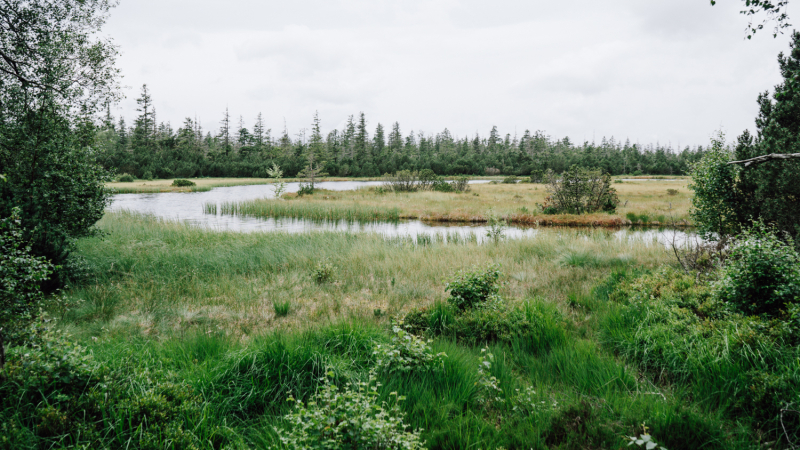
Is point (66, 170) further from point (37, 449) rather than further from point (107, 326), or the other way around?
point (37, 449)

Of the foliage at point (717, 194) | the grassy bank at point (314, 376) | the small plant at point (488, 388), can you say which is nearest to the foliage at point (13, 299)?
the grassy bank at point (314, 376)

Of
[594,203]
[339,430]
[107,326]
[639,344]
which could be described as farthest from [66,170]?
[594,203]

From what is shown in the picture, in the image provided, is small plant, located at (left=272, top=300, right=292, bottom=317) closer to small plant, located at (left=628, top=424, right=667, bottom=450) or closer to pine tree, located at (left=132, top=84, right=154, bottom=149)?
→ small plant, located at (left=628, top=424, right=667, bottom=450)

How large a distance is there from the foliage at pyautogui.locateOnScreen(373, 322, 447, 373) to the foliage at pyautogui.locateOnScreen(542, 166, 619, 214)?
2377cm

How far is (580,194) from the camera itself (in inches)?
999

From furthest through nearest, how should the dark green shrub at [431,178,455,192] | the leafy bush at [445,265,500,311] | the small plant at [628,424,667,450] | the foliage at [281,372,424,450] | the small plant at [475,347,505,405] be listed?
the dark green shrub at [431,178,455,192]
the leafy bush at [445,265,500,311]
the small plant at [475,347,505,405]
the foliage at [281,372,424,450]
the small plant at [628,424,667,450]

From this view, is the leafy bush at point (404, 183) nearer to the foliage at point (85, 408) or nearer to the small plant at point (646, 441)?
the foliage at point (85, 408)

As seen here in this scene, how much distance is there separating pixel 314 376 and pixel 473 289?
9.73 ft

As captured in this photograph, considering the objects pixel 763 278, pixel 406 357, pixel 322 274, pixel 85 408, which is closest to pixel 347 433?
pixel 406 357

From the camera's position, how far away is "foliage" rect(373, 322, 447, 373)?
12.5 feet

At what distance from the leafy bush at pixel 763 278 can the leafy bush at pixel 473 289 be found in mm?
2862

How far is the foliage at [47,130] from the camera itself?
7.54m

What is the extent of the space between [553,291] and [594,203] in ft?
68.2

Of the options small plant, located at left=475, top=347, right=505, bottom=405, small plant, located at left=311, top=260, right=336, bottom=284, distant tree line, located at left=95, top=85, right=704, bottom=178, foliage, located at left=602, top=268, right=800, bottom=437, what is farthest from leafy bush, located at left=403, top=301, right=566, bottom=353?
distant tree line, located at left=95, top=85, right=704, bottom=178
